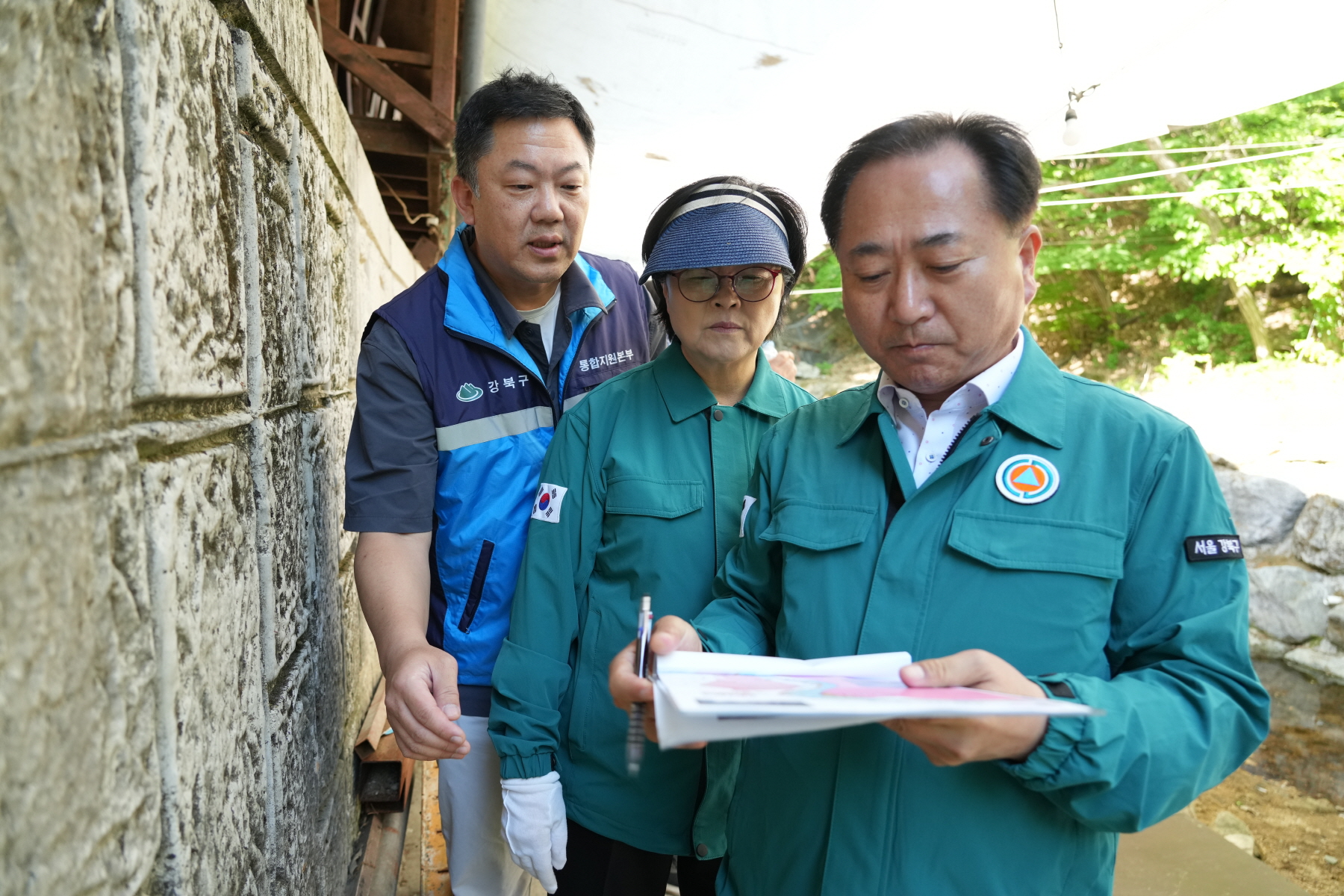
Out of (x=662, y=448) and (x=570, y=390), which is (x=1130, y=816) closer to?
(x=662, y=448)

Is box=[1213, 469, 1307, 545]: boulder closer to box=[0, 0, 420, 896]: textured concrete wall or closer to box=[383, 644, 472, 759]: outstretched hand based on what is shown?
box=[383, 644, 472, 759]: outstretched hand

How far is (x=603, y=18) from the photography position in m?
4.12

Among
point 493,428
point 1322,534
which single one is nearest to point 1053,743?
point 493,428

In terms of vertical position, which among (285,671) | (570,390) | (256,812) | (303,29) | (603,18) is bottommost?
(256,812)

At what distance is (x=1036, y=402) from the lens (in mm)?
1362

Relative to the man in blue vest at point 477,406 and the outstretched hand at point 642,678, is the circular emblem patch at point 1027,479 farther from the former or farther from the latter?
the man in blue vest at point 477,406

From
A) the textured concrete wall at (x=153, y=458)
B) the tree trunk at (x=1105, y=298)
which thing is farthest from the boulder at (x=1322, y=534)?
the textured concrete wall at (x=153, y=458)

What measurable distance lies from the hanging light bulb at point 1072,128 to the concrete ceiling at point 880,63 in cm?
5

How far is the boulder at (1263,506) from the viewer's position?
8188 millimetres

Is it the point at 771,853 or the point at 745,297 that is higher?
the point at 745,297

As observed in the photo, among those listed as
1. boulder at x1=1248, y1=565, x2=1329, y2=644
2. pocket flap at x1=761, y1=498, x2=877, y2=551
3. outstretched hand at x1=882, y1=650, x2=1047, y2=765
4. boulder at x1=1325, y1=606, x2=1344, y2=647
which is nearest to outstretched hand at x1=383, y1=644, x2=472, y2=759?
pocket flap at x1=761, y1=498, x2=877, y2=551

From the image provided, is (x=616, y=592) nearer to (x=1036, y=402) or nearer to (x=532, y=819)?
(x=532, y=819)

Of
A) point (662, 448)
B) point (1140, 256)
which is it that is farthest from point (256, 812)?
point (1140, 256)

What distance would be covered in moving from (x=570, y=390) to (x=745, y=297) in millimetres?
565
